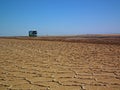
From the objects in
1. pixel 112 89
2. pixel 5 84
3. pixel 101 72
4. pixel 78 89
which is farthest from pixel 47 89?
pixel 101 72

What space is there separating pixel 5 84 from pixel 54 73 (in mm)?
1151

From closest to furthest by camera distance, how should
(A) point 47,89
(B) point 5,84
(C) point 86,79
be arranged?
(A) point 47,89
(B) point 5,84
(C) point 86,79

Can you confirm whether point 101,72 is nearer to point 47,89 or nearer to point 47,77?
point 47,77

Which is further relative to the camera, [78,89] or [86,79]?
[86,79]

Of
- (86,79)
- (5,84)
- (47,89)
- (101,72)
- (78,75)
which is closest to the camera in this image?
(47,89)

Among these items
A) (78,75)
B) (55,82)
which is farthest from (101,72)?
(55,82)

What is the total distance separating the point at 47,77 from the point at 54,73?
0.38 meters

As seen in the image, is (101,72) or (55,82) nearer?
(55,82)

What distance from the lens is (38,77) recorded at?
4.10 metres

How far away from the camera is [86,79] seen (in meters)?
3.97

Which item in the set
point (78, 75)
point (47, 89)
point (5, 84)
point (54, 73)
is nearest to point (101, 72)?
point (78, 75)

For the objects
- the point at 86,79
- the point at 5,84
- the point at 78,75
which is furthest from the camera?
the point at 78,75

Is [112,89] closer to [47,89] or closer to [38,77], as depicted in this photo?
[47,89]

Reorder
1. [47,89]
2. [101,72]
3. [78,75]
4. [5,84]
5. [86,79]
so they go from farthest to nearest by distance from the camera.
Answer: [101,72], [78,75], [86,79], [5,84], [47,89]
